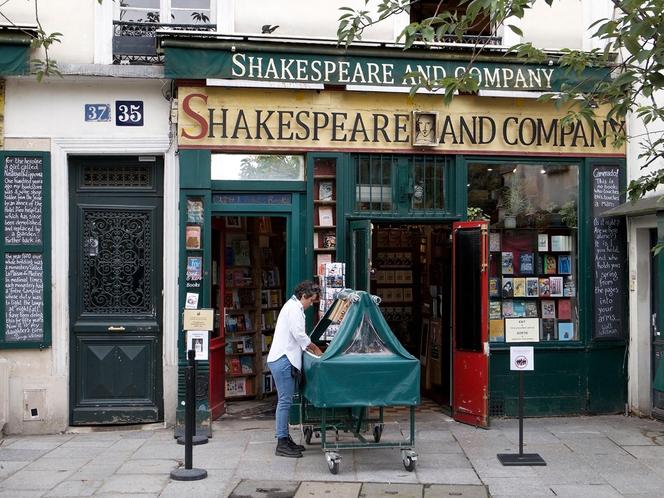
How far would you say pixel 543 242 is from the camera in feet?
33.9

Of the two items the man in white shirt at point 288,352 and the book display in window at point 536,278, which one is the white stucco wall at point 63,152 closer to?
the man in white shirt at point 288,352

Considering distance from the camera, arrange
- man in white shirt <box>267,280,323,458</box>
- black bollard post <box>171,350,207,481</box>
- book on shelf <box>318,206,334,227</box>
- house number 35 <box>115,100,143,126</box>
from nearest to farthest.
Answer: black bollard post <box>171,350,207,481</box> → man in white shirt <box>267,280,323,458</box> → house number 35 <box>115,100,143,126</box> → book on shelf <box>318,206,334,227</box>

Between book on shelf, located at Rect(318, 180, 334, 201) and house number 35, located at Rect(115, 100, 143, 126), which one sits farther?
book on shelf, located at Rect(318, 180, 334, 201)

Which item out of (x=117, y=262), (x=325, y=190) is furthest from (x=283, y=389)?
(x=117, y=262)

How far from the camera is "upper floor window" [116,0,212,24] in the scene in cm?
968

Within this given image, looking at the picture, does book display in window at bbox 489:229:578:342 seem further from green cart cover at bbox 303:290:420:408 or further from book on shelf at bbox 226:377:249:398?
book on shelf at bbox 226:377:249:398

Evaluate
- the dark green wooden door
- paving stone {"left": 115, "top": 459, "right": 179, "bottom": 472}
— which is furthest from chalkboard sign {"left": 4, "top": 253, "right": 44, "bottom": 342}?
paving stone {"left": 115, "top": 459, "right": 179, "bottom": 472}

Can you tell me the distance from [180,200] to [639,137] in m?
5.88

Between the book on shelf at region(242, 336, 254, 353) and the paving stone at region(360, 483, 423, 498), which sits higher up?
the book on shelf at region(242, 336, 254, 353)

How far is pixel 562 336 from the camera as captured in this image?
1027 centimetres

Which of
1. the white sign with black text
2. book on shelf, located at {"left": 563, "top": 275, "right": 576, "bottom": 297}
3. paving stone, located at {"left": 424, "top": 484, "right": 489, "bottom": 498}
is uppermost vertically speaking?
book on shelf, located at {"left": 563, "top": 275, "right": 576, "bottom": 297}

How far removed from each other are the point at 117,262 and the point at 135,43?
2.64 metres

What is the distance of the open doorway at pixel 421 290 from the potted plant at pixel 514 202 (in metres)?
0.77

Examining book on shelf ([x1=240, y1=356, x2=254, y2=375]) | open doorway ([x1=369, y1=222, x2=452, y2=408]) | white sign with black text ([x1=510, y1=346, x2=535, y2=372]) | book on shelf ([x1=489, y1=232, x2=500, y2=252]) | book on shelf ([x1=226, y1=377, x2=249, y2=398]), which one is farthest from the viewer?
book on shelf ([x1=240, y1=356, x2=254, y2=375])
